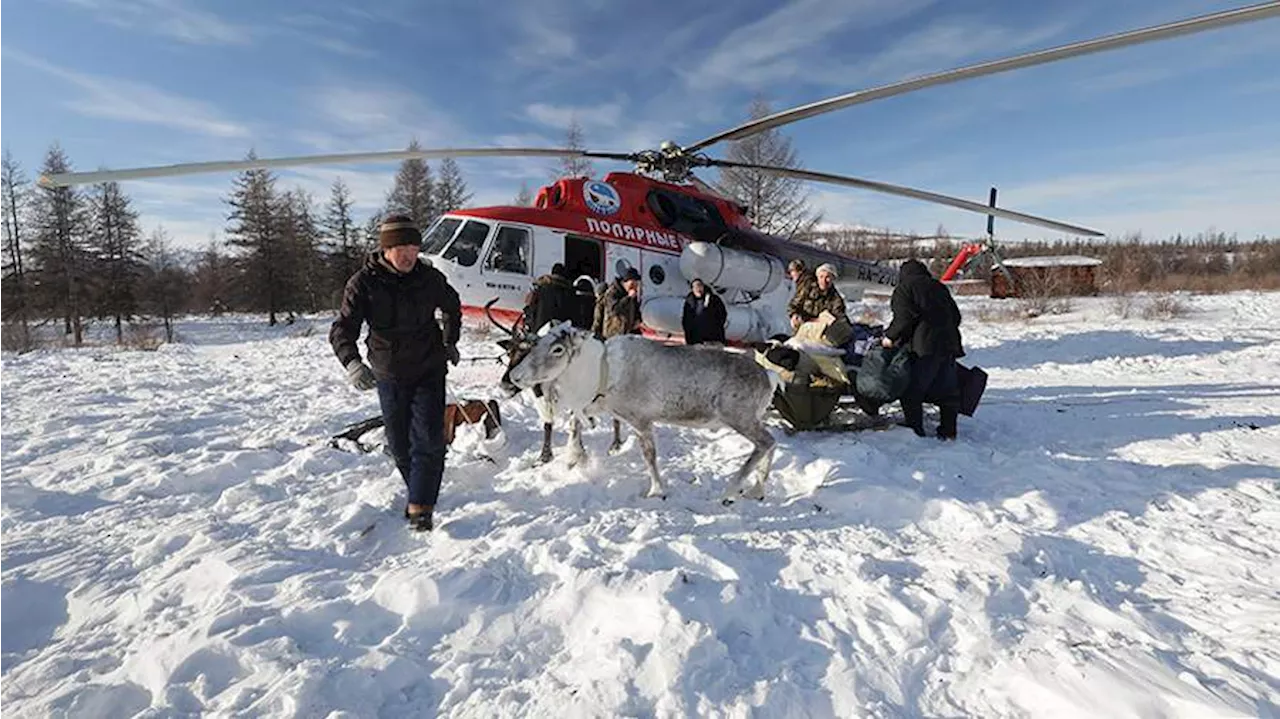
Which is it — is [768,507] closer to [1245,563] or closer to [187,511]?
[1245,563]

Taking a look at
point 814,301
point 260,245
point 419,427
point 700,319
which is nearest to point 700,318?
point 700,319

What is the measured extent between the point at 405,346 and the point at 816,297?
5.15 metres

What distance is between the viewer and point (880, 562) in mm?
3484

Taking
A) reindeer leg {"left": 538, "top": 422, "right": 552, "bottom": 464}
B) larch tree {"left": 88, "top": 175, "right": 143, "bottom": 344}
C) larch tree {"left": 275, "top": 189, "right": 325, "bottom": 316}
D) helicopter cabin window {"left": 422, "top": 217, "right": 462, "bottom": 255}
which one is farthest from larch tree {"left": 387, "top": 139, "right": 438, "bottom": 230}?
reindeer leg {"left": 538, "top": 422, "right": 552, "bottom": 464}

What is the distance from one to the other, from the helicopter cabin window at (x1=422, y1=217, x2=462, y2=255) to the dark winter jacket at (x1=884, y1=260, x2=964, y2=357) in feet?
21.3

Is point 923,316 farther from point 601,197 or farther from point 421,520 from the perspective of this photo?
point 601,197

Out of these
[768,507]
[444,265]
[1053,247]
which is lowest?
[768,507]

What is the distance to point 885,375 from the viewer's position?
6.03 metres

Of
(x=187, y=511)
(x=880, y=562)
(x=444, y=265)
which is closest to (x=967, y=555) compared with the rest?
(x=880, y=562)

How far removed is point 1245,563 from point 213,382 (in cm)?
1242

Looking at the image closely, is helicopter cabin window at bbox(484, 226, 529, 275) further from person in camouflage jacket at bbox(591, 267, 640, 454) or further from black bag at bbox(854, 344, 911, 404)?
black bag at bbox(854, 344, 911, 404)

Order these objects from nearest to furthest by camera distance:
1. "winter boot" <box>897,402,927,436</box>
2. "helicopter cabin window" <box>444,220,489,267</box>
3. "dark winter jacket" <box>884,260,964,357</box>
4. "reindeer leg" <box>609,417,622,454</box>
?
"reindeer leg" <box>609,417,622,454</box>, "dark winter jacket" <box>884,260,964,357</box>, "winter boot" <box>897,402,927,436</box>, "helicopter cabin window" <box>444,220,489,267</box>

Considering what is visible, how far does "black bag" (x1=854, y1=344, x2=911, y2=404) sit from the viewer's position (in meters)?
5.99

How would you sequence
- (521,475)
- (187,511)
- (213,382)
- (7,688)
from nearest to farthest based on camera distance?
(7,688)
(187,511)
(521,475)
(213,382)
